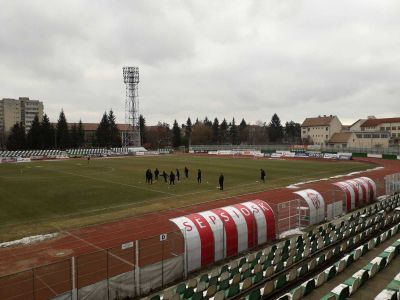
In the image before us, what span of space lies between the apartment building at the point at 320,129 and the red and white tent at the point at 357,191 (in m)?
105

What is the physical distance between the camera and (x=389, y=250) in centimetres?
1359

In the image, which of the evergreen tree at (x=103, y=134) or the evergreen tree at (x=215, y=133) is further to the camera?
the evergreen tree at (x=215, y=133)

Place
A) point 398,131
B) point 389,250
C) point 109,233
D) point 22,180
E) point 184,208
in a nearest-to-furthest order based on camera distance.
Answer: point 389,250 < point 109,233 < point 184,208 < point 22,180 < point 398,131

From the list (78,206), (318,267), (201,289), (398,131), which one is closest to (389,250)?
(318,267)

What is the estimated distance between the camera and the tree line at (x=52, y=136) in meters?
109

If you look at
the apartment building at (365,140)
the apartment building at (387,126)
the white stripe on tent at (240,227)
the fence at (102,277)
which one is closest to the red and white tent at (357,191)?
the white stripe on tent at (240,227)

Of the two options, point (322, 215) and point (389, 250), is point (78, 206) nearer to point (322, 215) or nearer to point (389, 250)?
point (322, 215)

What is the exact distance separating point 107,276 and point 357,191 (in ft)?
68.3

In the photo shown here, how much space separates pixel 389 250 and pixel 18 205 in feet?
83.4

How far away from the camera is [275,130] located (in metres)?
169

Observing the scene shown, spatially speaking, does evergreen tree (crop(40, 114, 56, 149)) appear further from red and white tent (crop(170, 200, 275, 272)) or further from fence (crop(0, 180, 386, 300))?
red and white tent (crop(170, 200, 275, 272))

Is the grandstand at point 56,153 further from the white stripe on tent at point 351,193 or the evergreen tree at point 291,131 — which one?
the evergreen tree at point 291,131

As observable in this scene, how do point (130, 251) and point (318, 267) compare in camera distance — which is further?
point (130, 251)

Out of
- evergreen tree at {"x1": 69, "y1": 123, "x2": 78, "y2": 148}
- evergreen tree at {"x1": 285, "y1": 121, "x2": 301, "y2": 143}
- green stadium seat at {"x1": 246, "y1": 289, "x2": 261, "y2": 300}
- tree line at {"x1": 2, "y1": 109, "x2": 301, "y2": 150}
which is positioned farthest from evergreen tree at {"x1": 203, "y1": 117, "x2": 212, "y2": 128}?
green stadium seat at {"x1": 246, "y1": 289, "x2": 261, "y2": 300}
